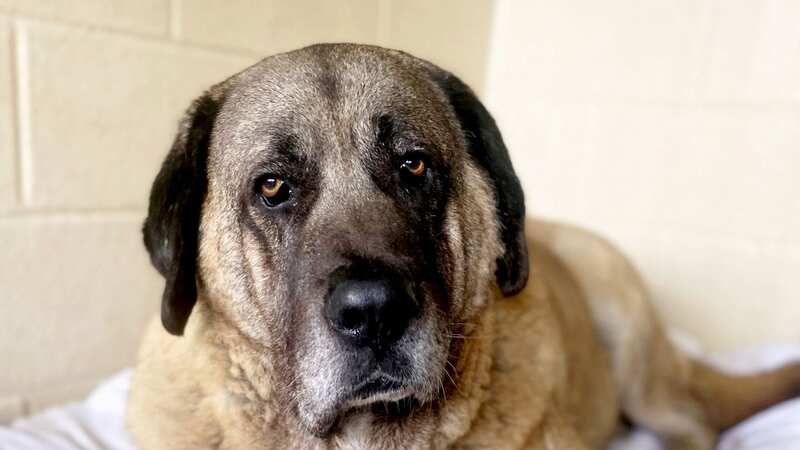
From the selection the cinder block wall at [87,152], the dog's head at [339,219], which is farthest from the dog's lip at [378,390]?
the cinder block wall at [87,152]

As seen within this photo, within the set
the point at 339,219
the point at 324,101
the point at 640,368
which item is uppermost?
the point at 324,101

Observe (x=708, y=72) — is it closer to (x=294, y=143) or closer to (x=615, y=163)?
(x=615, y=163)

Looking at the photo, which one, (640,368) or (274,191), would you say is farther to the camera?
(640,368)

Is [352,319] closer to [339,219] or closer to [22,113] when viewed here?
[339,219]

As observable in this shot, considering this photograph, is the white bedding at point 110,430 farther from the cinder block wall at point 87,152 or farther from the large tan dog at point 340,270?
the large tan dog at point 340,270

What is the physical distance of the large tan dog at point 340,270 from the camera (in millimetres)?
1056

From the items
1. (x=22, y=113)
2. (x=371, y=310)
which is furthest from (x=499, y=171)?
(x=22, y=113)

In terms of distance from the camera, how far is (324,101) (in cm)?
122

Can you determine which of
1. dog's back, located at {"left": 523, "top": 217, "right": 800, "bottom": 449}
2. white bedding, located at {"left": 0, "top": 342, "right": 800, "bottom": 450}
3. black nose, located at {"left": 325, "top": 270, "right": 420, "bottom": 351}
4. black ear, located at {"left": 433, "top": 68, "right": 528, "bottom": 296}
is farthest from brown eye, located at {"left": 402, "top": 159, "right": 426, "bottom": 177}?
white bedding, located at {"left": 0, "top": 342, "right": 800, "bottom": 450}

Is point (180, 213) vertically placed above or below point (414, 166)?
below

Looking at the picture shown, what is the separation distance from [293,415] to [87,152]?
122 centimetres

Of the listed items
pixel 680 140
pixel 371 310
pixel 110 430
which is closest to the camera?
pixel 371 310

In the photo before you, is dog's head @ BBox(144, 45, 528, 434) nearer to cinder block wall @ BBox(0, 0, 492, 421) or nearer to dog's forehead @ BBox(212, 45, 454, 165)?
dog's forehead @ BBox(212, 45, 454, 165)

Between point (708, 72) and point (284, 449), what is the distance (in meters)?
2.08
